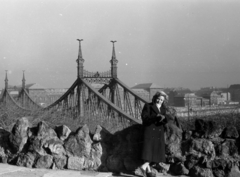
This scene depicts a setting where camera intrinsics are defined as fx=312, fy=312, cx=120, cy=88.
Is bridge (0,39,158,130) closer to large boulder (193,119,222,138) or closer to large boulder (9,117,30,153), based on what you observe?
large boulder (9,117,30,153)

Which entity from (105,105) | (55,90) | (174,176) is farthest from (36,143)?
(55,90)

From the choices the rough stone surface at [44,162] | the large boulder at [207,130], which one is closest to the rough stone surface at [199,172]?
the large boulder at [207,130]

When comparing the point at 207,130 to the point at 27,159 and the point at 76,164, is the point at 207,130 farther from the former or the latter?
the point at 27,159

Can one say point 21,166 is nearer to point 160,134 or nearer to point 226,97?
point 160,134

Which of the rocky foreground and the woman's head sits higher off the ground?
the woman's head

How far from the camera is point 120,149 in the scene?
15.1 ft

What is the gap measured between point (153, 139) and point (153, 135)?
0.05m

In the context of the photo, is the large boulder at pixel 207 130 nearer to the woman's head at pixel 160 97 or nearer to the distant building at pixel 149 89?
the woman's head at pixel 160 97

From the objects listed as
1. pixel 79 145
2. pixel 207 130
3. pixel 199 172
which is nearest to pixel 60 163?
pixel 79 145

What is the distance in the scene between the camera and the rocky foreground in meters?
4.34

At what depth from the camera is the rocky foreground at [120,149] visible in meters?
4.34

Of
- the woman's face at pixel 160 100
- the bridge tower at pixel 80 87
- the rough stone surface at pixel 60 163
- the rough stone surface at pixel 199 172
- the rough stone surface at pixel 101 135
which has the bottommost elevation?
the rough stone surface at pixel 199 172

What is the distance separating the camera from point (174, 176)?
4.34 meters

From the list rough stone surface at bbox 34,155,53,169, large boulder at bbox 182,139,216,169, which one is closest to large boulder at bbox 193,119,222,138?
large boulder at bbox 182,139,216,169
